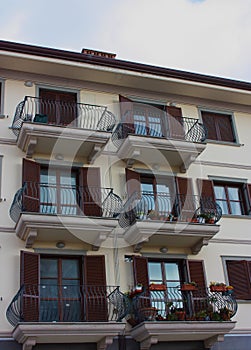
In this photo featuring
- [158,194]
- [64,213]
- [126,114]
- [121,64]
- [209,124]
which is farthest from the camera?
[209,124]

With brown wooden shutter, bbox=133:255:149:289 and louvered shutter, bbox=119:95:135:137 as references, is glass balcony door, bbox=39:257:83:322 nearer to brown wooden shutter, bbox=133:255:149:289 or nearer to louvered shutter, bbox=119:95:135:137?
brown wooden shutter, bbox=133:255:149:289

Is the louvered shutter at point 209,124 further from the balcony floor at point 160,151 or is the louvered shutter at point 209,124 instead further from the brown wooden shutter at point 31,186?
the brown wooden shutter at point 31,186

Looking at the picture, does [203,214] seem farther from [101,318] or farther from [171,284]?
[101,318]

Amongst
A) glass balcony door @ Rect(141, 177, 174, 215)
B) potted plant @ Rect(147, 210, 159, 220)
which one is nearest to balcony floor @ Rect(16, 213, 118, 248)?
potted plant @ Rect(147, 210, 159, 220)

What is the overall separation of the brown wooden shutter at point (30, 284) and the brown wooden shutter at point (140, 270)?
2805 millimetres

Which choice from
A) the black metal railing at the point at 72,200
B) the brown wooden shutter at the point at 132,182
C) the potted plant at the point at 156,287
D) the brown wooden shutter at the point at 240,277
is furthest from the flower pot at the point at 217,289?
the brown wooden shutter at the point at 132,182

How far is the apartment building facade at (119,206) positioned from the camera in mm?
15102

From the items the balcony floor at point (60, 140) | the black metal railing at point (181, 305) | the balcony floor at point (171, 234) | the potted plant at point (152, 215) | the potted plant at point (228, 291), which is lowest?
the black metal railing at point (181, 305)

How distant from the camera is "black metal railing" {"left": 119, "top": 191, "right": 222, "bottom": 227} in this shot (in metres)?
16.9

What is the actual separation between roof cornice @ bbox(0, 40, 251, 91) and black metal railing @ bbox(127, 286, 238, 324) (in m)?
7.50

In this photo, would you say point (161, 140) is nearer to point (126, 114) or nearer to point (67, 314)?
point (126, 114)

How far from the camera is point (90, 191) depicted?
1675 cm

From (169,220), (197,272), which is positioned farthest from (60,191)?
(197,272)

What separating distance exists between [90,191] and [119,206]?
987 millimetres
